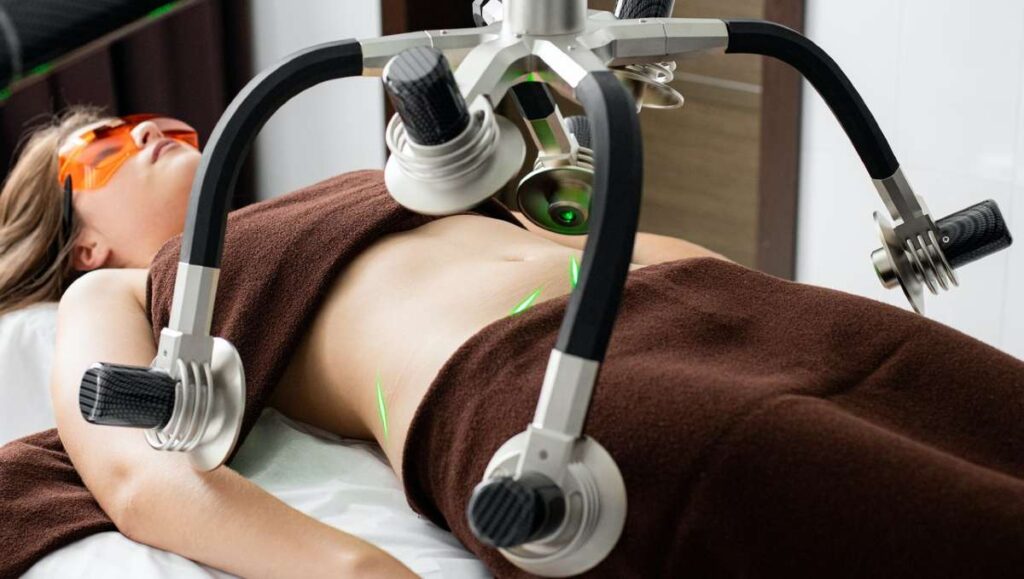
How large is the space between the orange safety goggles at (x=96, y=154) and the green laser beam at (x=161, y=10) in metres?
1.63

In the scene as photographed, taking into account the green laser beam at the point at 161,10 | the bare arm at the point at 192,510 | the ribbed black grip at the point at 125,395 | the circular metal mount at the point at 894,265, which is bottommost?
the bare arm at the point at 192,510

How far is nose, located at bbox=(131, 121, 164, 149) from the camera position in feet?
5.62

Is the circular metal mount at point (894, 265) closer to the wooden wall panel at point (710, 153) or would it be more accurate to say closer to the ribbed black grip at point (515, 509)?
the ribbed black grip at point (515, 509)

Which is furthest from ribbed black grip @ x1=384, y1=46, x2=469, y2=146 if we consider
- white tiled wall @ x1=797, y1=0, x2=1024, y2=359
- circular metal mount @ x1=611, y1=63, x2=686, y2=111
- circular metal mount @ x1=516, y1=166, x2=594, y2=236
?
white tiled wall @ x1=797, y1=0, x2=1024, y2=359

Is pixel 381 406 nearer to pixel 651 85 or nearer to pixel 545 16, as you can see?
pixel 651 85

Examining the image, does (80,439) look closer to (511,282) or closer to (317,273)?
(317,273)

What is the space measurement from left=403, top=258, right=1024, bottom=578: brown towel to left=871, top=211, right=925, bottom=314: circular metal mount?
27mm

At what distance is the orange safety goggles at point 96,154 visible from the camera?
170 centimetres

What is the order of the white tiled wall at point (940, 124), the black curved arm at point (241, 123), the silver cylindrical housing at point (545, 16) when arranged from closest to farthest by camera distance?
the silver cylindrical housing at point (545, 16), the black curved arm at point (241, 123), the white tiled wall at point (940, 124)

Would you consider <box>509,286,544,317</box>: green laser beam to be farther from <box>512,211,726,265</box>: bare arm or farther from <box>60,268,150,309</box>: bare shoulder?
<box>60,268,150,309</box>: bare shoulder

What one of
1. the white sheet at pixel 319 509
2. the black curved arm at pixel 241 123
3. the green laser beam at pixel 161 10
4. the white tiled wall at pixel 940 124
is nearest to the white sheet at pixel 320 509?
the white sheet at pixel 319 509

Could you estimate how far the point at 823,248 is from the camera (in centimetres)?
223

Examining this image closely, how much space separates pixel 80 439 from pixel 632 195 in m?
0.83

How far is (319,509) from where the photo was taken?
3.93 ft
